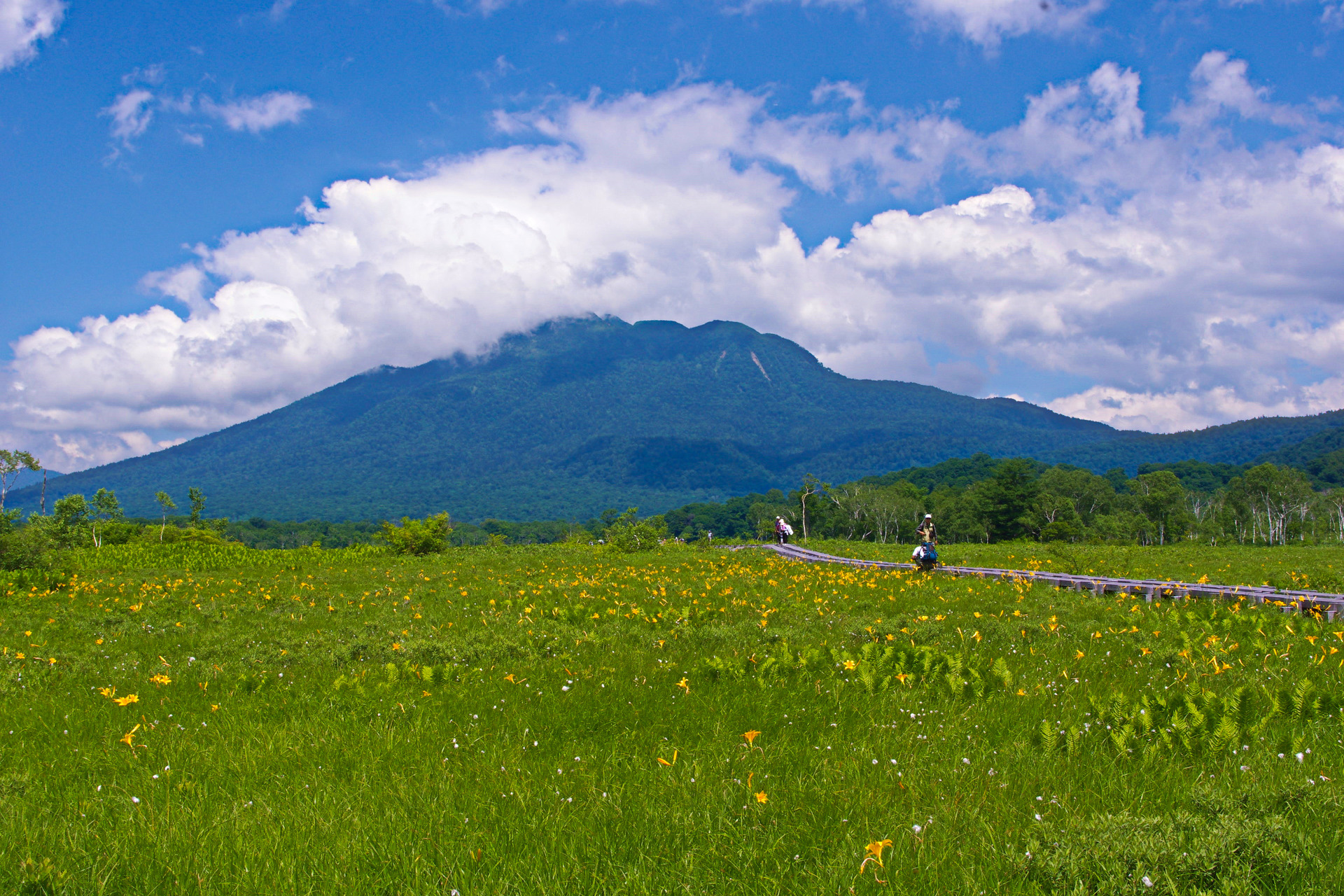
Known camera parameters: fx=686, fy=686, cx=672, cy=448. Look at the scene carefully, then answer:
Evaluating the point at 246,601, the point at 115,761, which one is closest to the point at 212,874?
the point at 115,761

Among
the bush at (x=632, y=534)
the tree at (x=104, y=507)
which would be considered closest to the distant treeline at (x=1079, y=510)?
the bush at (x=632, y=534)

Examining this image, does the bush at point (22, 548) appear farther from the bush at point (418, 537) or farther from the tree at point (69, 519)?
the bush at point (418, 537)

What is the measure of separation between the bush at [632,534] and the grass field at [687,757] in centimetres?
2182

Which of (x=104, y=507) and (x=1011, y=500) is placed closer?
(x=104, y=507)

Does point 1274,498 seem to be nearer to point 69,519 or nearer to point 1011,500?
point 1011,500

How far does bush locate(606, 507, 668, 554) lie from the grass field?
Result: 2182 centimetres

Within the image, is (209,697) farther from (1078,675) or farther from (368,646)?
(1078,675)

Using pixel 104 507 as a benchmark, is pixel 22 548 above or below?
below

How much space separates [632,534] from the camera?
1335 inches

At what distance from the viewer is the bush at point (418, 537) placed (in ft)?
108

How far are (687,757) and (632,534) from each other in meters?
29.1

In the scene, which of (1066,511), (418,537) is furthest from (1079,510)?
(418,537)

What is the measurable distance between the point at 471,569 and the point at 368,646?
1210cm

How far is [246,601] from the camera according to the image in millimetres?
14555
